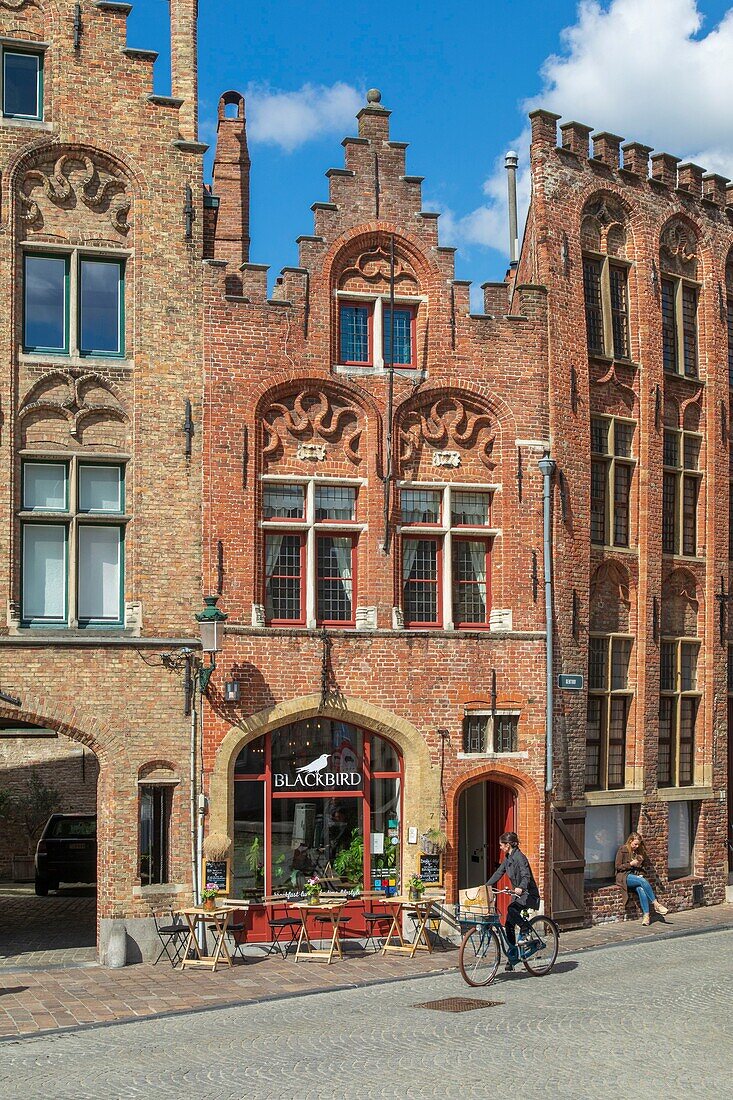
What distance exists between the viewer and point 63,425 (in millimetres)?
19391

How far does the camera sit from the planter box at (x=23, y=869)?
2859 cm

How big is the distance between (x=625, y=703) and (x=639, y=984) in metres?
7.11

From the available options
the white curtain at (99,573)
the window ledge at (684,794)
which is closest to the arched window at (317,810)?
the white curtain at (99,573)

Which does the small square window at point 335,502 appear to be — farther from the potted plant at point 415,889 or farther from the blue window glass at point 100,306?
the potted plant at point 415,889

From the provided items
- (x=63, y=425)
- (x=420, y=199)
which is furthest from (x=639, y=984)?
(x=420, y=199)

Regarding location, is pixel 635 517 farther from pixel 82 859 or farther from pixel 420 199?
pixel 82 859

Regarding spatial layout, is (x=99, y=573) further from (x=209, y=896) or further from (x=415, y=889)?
(x=415, y=889)

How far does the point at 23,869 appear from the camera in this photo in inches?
1127

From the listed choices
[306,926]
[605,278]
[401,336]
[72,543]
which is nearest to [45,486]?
[72,543]

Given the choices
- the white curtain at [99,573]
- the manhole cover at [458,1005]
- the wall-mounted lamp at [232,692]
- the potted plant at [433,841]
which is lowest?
the manhole cover at [458,1005]

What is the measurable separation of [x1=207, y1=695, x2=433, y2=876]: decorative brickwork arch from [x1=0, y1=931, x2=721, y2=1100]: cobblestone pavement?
3552 mm

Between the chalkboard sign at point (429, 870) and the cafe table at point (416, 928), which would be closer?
the cafe table at point (416, 928)

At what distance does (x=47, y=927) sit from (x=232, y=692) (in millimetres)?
5614

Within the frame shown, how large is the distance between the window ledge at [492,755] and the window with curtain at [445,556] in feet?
6.44
